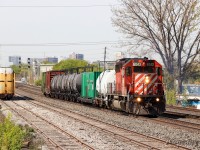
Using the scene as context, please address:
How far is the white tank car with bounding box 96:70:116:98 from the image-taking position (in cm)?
2871

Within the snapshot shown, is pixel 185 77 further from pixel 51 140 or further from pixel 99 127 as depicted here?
pixel 51 140

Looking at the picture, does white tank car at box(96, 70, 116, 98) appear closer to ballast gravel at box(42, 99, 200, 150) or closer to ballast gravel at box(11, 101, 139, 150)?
ballast gravel at box(42, 99, 200, 150)

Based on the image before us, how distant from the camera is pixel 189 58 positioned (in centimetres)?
4997

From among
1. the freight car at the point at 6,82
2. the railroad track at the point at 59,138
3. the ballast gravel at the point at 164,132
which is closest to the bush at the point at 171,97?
the freight car at the point at 6,82

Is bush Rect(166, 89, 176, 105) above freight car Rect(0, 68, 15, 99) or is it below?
below

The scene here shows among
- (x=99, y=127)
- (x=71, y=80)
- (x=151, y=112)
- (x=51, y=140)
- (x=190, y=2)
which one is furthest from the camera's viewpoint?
(x=190, y=2)

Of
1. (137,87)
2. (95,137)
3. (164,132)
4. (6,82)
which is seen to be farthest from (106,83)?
(6,82)

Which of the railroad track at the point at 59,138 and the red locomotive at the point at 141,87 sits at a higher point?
the red locomotive at the point at 141,87

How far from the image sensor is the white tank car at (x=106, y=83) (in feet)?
94.2

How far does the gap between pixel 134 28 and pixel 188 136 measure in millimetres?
34699

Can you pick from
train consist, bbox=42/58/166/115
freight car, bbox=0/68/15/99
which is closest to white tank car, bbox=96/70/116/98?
train consist, bbox=42/58/166/115

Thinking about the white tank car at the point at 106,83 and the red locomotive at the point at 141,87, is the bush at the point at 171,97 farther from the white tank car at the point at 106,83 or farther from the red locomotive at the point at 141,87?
the red locomotive at the point at 141,87

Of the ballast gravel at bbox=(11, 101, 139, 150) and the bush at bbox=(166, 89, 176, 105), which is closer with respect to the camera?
the ballast gravel at bbox=(11, 101, 139, 150)

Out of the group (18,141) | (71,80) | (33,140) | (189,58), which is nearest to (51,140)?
(33,140)
